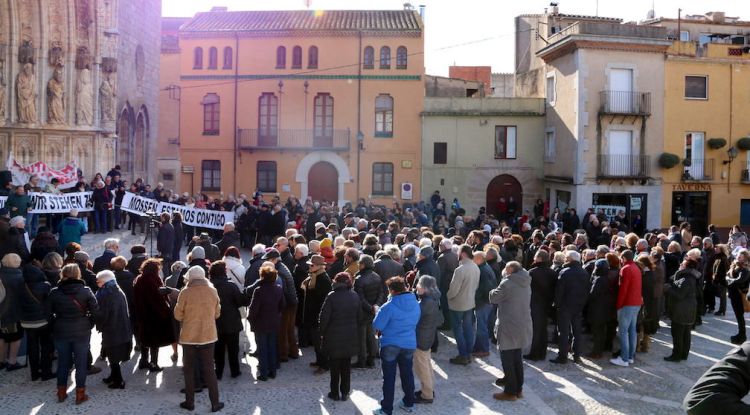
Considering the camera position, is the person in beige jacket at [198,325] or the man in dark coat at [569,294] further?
the man in dark coat at [569,294]

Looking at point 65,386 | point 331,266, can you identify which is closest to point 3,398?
point 65,386

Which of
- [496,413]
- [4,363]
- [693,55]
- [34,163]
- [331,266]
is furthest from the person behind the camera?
[693,55]

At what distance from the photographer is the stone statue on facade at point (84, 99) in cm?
2059

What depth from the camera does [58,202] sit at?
1752 cm

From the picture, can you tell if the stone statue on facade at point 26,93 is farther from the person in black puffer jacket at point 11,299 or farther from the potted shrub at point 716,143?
the potted shrub at point 716,143

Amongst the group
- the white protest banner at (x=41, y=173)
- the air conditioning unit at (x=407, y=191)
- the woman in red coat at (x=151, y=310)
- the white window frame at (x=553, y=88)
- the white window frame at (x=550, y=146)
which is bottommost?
the woman in red coat at (x=151, y=310)

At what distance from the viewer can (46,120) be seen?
2002 cm

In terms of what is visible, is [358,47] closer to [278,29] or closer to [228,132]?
[278,29]

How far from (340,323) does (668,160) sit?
76.4 ft

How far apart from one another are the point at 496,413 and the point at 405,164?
24231 mm

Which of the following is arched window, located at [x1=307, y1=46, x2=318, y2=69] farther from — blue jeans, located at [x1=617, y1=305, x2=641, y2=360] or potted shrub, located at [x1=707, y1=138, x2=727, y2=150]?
blue jeans, located at [x1=617, y1=305, x2=641, y2=360]

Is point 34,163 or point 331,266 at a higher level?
point 34,163

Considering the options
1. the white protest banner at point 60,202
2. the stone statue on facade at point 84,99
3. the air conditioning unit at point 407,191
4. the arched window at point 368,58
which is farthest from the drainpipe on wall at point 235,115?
the white protest banner at point 60,202

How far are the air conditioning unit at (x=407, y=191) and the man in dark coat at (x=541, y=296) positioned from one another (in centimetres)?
2147
